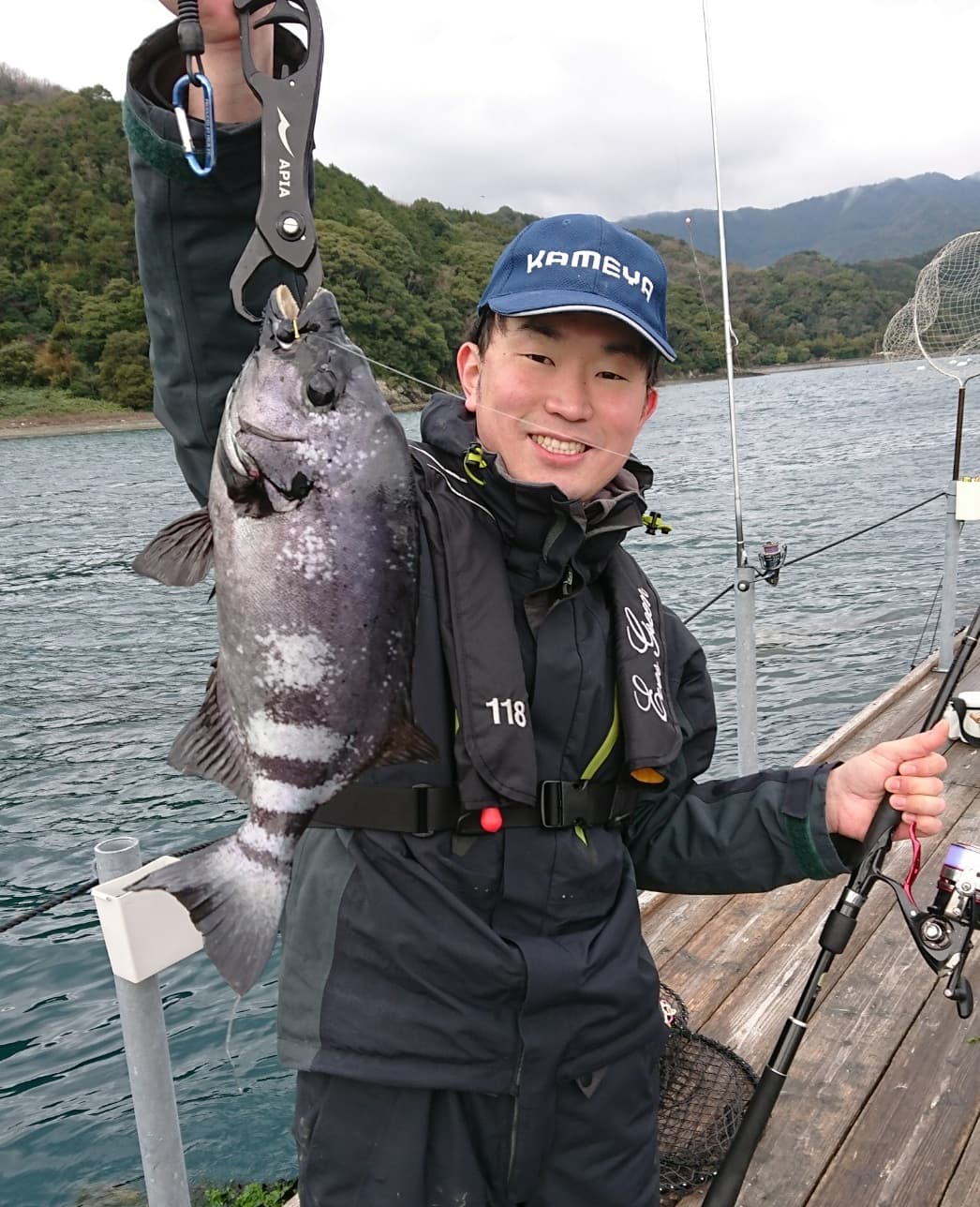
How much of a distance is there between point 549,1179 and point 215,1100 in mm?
3905

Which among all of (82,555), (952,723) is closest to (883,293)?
(82,555)

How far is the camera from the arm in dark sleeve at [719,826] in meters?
2.23

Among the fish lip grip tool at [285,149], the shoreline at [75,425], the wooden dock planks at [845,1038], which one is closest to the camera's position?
the fish lip grip tool at [285,149]

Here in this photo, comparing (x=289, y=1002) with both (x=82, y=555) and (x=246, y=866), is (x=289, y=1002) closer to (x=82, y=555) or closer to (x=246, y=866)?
(x=246, y=866)

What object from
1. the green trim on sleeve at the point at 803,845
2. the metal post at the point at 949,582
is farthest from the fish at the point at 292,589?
the metal post at the point at 949,582

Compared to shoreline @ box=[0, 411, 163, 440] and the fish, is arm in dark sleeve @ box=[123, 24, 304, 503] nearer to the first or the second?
the fish

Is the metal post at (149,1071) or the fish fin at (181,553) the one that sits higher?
the fish fin at (181,553)

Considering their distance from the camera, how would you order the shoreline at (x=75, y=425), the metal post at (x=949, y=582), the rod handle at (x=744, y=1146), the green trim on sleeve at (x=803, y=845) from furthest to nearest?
the shoreline at (x=75, y=425), the metal post at (x=949, y=582), the rod handle at (x=744, y=1146), the green trim on sleeve at (x=803, y=845)

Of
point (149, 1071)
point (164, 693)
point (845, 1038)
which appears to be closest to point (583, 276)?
point (149, 1071)

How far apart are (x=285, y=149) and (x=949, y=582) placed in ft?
22.7

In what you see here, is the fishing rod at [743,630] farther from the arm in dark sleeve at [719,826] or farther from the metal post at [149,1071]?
the metal post at [149,1071]

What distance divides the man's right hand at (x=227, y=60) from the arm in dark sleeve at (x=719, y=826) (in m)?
1.46

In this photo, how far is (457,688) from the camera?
1923mm

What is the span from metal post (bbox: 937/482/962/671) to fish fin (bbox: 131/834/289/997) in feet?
20.7
